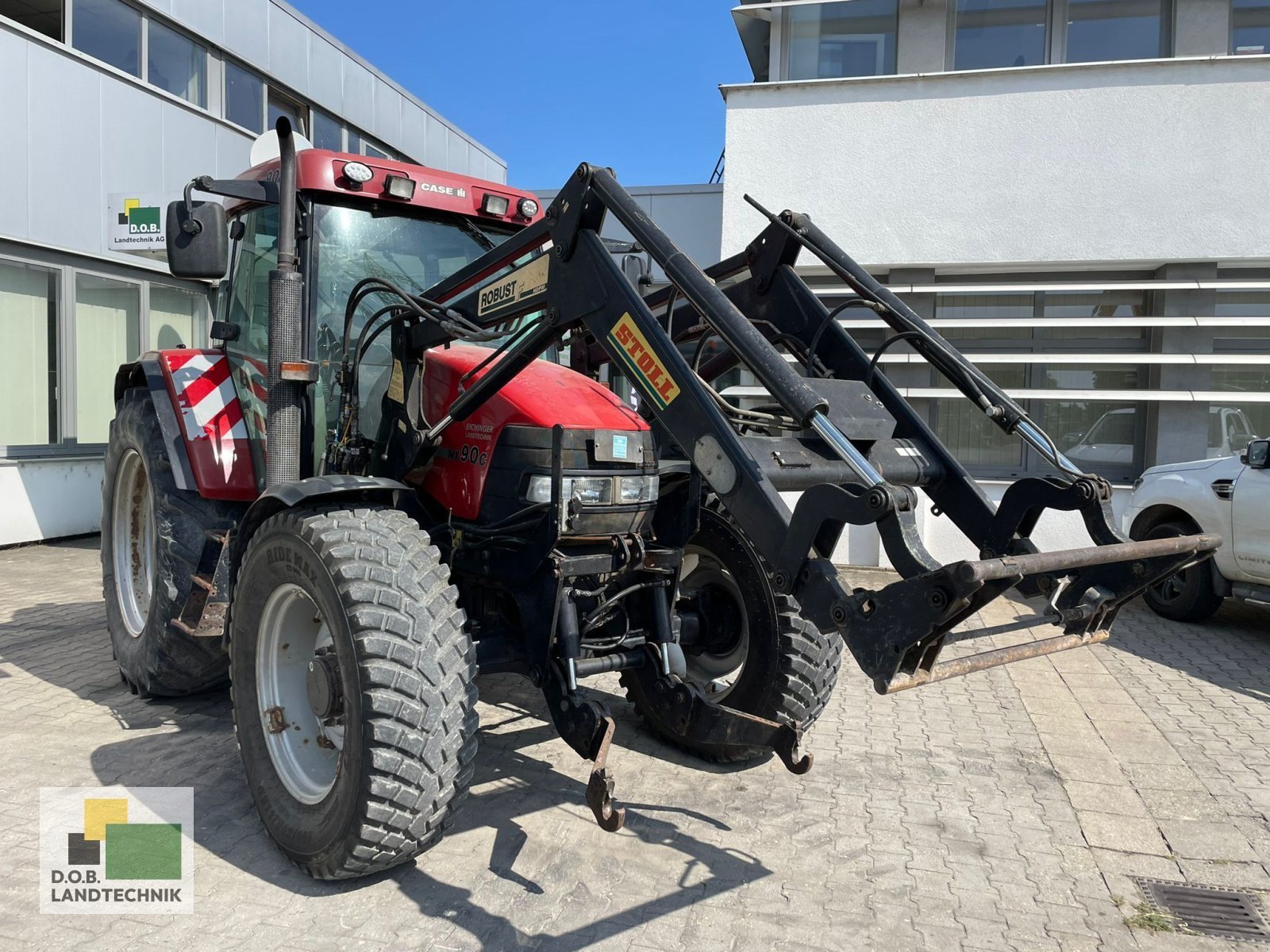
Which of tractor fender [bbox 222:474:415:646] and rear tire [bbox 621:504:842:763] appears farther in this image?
rear tire [bbox 621:504:842:763]

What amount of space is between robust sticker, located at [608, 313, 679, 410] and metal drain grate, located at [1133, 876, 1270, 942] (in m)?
2.40

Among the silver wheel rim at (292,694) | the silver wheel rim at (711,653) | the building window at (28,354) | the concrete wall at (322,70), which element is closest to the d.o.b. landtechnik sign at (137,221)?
the building window at (28,354)

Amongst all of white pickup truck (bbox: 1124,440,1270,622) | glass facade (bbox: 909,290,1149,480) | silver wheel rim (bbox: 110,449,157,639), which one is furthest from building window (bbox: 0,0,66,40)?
white pickup truck (bbox: 1124,440,1270,622)

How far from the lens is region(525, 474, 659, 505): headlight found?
341cm

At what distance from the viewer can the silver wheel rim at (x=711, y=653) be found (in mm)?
4352

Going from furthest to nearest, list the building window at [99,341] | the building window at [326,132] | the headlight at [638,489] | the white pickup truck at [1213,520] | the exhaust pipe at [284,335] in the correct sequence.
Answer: the building window at [326,132] → the building window at [99,341] → the white pickup truck at [1213,520] → the exhaust pipe at [284,335] → the headlight at [638,489]

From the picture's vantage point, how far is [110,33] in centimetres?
994

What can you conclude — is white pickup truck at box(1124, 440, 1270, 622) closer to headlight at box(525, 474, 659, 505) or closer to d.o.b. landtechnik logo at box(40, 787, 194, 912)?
headlight at box(525, 474, 659, 505)

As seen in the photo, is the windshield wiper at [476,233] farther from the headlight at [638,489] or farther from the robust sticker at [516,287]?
the headlight at [638,489]

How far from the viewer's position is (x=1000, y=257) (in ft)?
30.0

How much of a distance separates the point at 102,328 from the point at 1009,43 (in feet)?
32.5

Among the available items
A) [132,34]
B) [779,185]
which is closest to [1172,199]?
[779,185]

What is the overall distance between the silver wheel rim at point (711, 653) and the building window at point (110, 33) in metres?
9.02

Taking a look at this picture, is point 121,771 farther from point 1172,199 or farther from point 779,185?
point 1172,199
